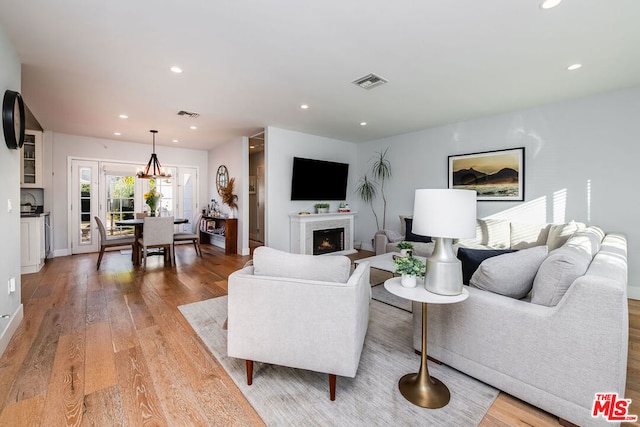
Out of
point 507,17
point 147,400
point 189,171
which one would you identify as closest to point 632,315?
point 507,17

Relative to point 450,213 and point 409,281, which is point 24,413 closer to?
point 409,281

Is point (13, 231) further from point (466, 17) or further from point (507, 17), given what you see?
point (507, 17)

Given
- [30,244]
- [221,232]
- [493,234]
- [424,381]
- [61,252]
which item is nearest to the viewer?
[424,381]

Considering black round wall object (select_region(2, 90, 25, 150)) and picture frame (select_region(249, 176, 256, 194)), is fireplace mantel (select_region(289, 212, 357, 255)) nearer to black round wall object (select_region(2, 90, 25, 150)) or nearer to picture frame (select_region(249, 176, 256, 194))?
picture frame (select_region(249, 176, 256, 194))

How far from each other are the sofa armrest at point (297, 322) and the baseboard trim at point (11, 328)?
192 cm

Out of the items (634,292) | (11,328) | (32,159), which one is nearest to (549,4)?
(634,292)

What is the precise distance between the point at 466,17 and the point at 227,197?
5.31 meters

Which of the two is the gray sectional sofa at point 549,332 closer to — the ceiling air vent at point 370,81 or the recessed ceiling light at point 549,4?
the recessed ceiling light at point 549,4

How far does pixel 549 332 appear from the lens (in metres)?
1.48

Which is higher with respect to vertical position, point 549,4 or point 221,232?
point 549,4

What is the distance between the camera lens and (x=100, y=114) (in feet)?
14.1

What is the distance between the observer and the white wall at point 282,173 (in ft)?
16.9

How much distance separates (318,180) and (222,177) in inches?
101

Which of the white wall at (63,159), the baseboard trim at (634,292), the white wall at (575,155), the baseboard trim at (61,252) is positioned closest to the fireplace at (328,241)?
the white wall at (575,155)
